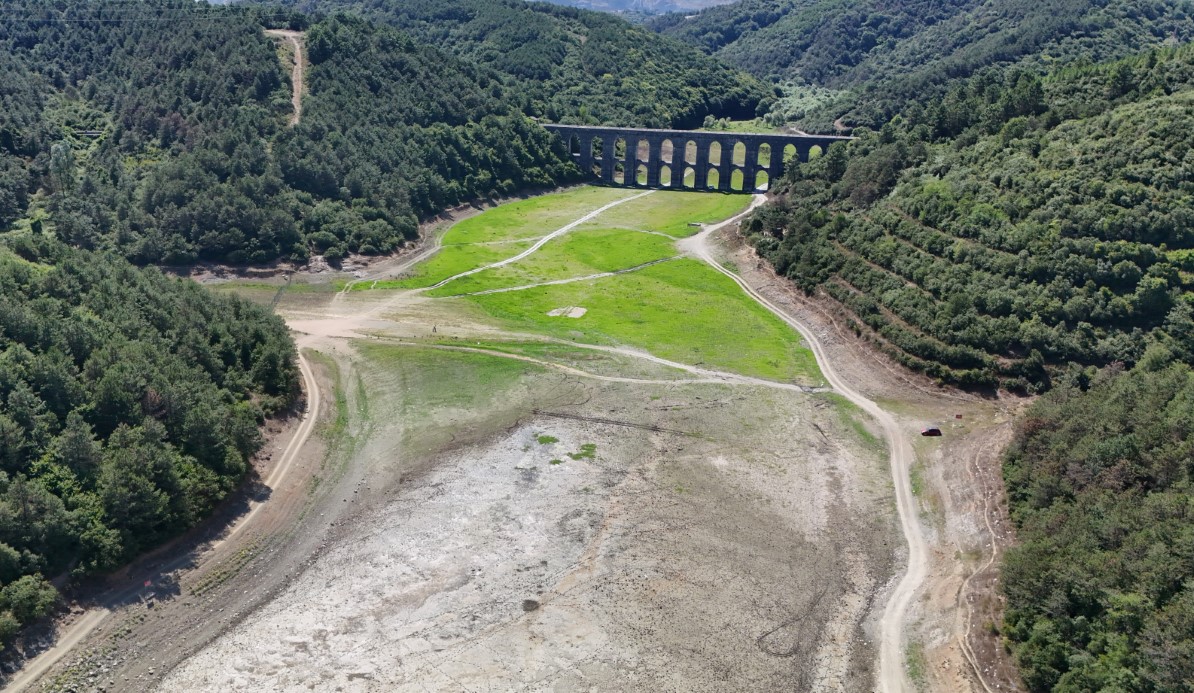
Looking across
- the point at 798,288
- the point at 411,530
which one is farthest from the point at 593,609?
the point at 798,288

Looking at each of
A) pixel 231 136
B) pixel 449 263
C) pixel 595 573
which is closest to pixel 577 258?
pixel 449 263

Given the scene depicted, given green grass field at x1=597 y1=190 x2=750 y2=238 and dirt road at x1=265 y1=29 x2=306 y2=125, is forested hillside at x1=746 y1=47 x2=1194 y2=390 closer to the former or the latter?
green grass field at x1=597 y1=190 x2=750 y2=238

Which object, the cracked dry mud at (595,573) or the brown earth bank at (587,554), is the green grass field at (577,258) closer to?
the brown earth bank at (587,554)

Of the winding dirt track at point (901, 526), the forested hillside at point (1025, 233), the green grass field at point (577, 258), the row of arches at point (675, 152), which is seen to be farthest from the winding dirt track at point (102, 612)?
the row of arches at point (675, 152)

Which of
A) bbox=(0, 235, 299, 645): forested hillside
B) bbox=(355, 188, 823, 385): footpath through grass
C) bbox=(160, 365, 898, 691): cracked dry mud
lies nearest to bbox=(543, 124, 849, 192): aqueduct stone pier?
bbox=(355, 188, 823, 385): footpath through grass

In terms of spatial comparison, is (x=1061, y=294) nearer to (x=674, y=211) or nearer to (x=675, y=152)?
(x=674, y=211)

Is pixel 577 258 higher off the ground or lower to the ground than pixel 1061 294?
lower
